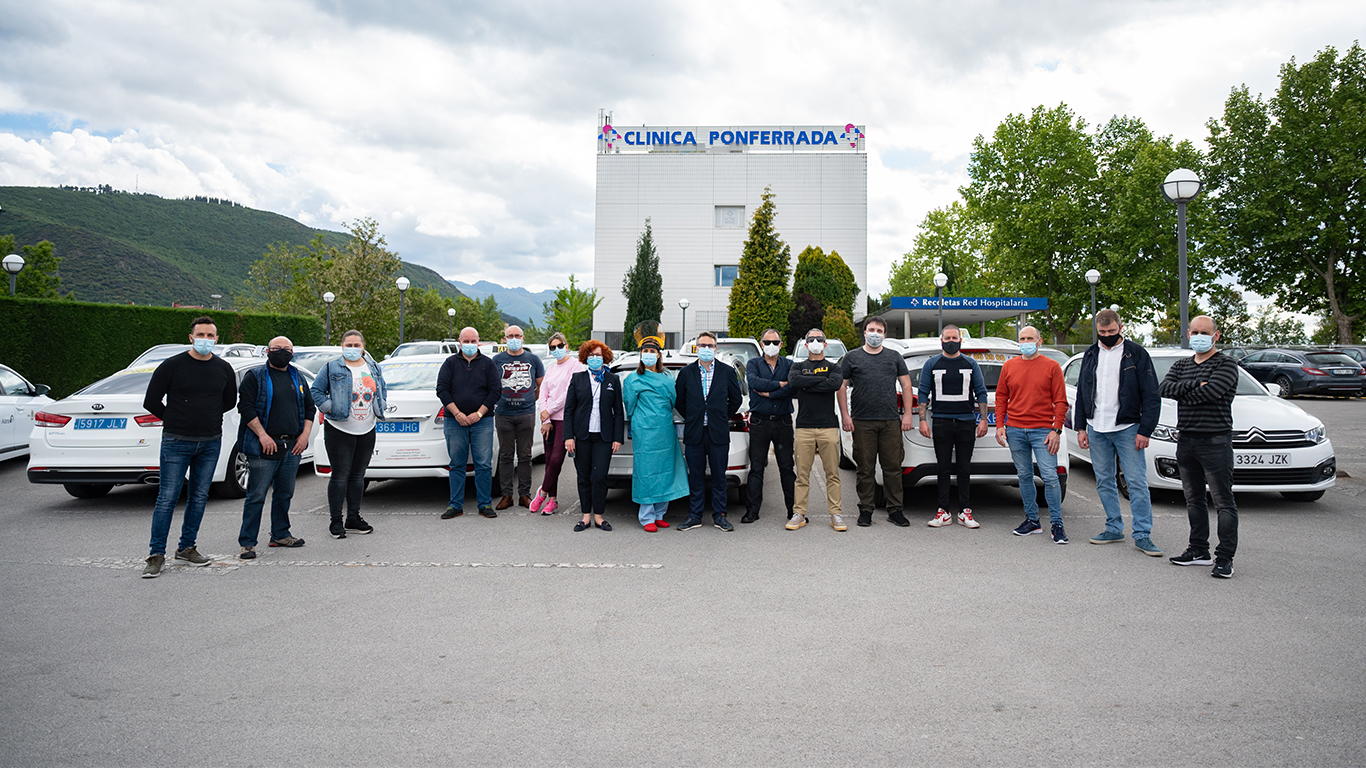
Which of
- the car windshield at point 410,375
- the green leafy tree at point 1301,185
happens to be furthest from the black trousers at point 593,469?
the green leafy tree at point 1301,185

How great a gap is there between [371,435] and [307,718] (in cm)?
428

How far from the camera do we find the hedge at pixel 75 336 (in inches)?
674

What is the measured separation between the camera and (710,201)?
5003cm

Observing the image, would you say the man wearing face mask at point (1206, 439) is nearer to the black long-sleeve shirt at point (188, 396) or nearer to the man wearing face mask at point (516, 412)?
the man wearing face mask at point (516, 412)

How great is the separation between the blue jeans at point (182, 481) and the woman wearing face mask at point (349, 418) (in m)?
1.11

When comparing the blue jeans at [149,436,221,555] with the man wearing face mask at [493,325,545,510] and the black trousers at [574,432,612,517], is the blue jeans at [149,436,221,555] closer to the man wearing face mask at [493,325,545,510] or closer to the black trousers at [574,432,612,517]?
the man wearing face mask at [493,325,545,510]

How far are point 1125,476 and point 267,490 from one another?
23.9 ft

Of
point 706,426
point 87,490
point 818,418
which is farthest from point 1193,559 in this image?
point 87,490

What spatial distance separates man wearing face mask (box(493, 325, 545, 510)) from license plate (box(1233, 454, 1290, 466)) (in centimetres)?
769

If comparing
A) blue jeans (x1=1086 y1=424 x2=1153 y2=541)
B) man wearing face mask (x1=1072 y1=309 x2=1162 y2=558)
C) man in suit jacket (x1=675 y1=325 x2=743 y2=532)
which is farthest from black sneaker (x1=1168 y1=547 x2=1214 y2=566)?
man in suit jacket (x1=675 y1=325 x2=743 y2=532)

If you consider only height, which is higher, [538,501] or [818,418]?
[818,418]

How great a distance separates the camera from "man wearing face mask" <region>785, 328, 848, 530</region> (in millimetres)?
7570

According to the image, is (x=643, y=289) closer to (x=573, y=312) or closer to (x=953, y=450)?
(x=573, y=312)

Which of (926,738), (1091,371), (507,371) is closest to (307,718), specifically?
(926,738)
